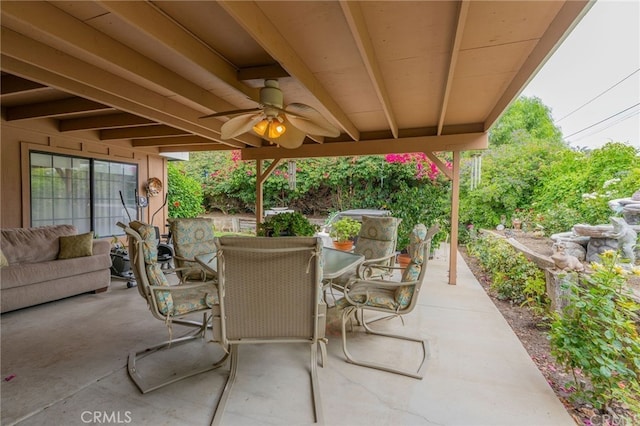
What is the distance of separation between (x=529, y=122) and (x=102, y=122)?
18.9 meters

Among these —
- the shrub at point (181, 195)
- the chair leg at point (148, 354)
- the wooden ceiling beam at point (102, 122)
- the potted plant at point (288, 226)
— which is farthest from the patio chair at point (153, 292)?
the shrub at point (181, 195)

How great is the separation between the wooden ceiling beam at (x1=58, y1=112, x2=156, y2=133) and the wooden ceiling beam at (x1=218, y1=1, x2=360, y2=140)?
2907 millimetres

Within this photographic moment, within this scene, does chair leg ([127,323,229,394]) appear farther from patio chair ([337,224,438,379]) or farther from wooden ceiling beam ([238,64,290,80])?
wooden ceiling beam ([238,64,290,80])

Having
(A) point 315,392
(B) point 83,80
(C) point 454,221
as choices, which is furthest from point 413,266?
(B) point 83,80

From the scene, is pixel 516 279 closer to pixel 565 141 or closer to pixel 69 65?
pixel 69 65

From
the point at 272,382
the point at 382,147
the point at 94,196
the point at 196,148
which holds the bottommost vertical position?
the point at 272,382

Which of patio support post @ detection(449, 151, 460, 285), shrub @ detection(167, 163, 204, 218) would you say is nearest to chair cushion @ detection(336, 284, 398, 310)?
patio support post @ detection(449, 151, 460, 285)

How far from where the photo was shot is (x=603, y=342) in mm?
1733

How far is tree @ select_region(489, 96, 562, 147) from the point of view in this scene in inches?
587

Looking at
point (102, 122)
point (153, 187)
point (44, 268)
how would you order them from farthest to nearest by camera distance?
point (153, 187)
point (102, 122)
point (44, 268)

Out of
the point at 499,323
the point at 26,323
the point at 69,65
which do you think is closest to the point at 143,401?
the point at 26,323

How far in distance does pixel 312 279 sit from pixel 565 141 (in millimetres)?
18690

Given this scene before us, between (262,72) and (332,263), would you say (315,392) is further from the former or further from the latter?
(262,72)

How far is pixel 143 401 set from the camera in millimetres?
1796
